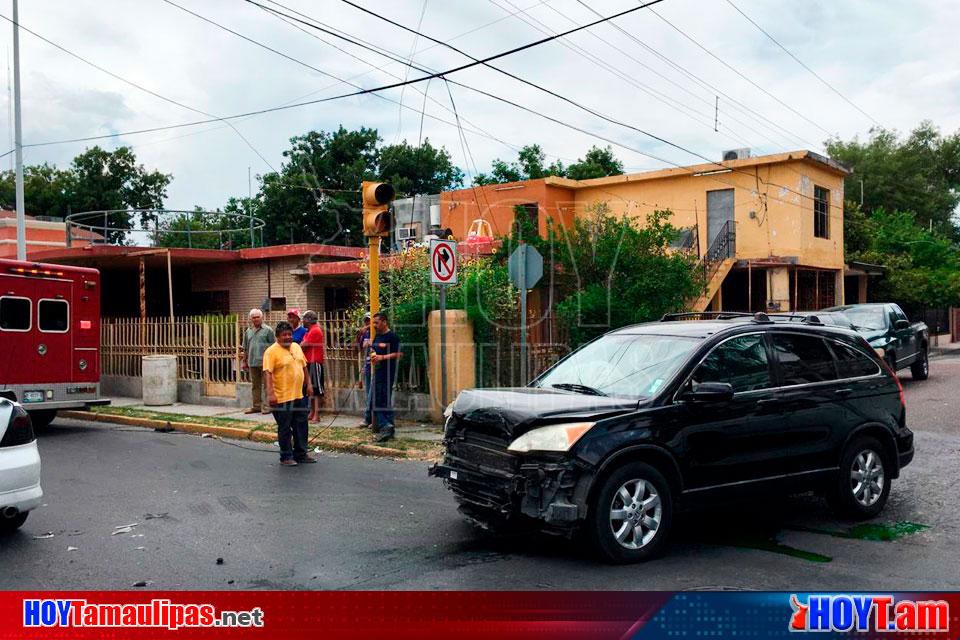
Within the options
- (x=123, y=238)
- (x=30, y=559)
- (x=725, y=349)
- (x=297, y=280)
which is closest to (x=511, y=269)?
(x=725, y=349)

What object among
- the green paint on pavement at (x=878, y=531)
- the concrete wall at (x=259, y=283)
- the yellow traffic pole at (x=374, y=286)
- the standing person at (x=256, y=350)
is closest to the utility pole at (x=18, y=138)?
the concrete wall at (x=259, y=283)

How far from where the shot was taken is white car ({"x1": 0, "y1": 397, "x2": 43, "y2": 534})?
6.44m

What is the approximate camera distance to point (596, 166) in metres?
41.7

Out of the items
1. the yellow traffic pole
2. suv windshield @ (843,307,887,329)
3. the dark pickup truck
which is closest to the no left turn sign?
the yellow traffic pole

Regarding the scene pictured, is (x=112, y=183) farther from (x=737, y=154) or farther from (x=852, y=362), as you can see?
(x=852, y=362)

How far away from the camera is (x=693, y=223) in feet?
87.7

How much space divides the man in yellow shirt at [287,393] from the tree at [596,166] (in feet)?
106

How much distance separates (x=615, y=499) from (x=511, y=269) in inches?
250

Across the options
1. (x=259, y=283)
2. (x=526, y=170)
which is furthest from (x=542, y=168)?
(x=259, y=283)

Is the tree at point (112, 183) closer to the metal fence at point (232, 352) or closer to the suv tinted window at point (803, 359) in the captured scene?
the metal fence at point (232, 352)

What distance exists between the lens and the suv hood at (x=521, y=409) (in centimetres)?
595

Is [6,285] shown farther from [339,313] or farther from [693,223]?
[693,223]

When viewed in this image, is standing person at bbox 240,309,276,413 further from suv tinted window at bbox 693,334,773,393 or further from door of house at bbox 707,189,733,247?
door of house at bbox 707,189,733,247

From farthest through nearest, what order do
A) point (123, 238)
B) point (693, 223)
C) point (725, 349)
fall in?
point (123, 238) < point (693, 223) < point (725, 349)
